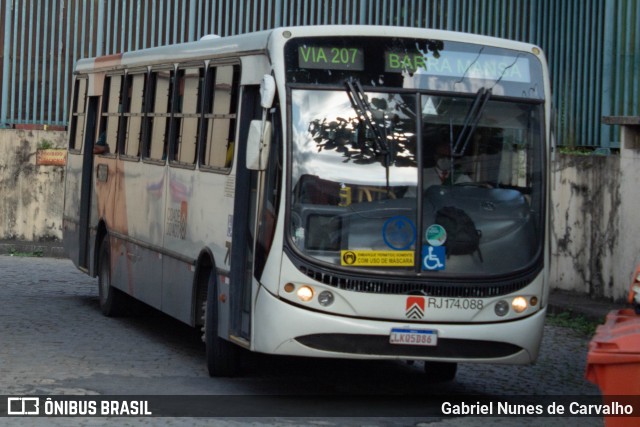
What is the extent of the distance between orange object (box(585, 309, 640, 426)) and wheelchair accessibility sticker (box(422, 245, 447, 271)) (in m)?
2.21

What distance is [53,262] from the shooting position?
22.0 meters

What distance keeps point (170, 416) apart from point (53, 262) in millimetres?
12968

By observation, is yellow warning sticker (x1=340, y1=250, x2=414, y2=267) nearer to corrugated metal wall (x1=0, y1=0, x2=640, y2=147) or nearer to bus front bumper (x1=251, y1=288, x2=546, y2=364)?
bus front bumper (x1=251, y1=288, x2=546, y2=364)

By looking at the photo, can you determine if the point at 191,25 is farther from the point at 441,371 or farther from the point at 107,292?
the point at 441,371

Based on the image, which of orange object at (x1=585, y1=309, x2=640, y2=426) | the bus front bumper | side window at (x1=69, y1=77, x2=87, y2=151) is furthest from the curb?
orange object at (x1=585, y1=309, x2=640, y2=426)

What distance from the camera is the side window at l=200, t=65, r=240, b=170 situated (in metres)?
11.4

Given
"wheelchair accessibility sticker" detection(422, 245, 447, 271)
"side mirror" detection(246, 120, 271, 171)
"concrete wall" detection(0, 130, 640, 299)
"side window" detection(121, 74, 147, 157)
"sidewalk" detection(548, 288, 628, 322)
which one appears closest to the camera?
"wheelchair accessibility sticker" detection(422, 245, 447, 271)

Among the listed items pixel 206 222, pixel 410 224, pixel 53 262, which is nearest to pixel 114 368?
pixel 206 222

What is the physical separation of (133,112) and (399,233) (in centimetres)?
562

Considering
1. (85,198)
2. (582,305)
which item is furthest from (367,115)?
(85,198)

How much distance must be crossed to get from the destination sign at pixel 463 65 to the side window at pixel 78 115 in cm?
749

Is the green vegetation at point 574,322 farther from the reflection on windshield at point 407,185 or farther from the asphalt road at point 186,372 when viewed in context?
the reflection on windshield at point 407,185

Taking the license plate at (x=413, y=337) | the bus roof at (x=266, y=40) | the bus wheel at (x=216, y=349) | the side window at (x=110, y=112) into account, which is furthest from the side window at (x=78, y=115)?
the license plate at (x=413, y=337)

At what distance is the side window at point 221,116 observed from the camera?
1143 centimetres
